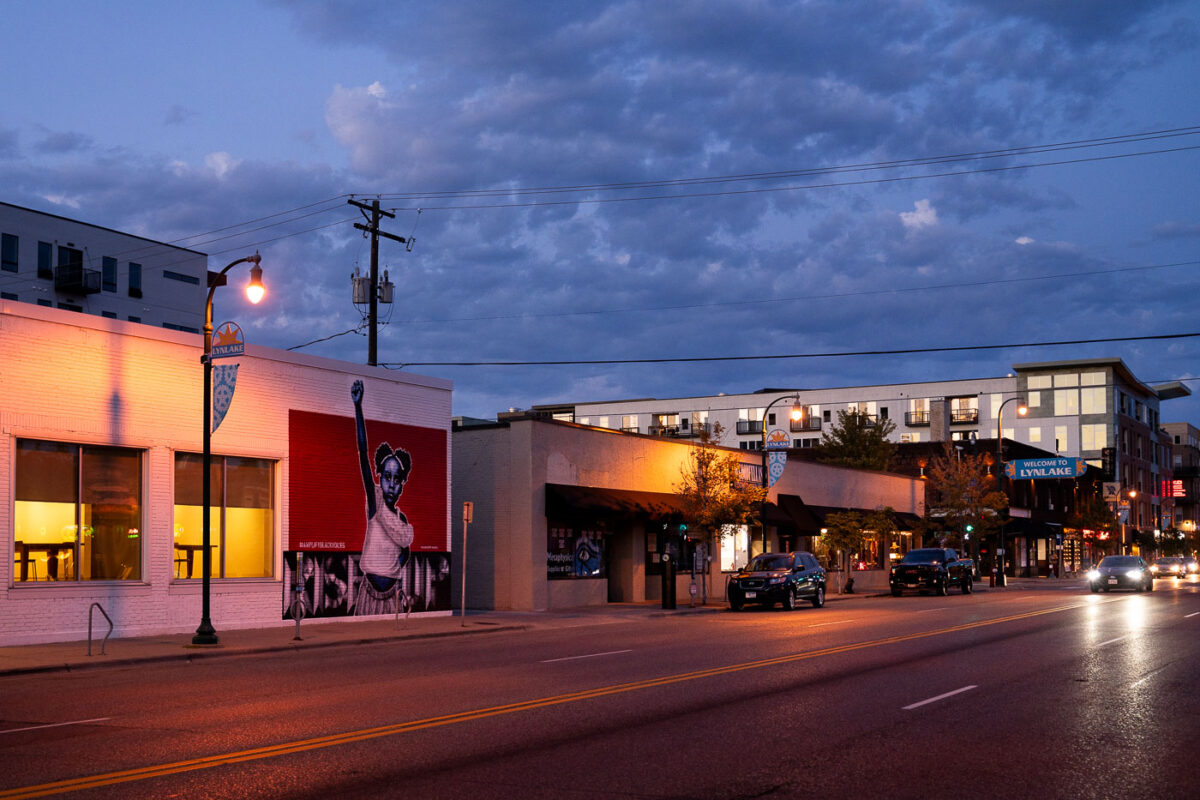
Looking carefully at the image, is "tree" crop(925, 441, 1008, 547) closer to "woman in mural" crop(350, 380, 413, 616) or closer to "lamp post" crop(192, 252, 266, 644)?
"woman in mural" crop(350, 380, 413, 616)

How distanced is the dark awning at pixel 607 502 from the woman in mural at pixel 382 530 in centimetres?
546

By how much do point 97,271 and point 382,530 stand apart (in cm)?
4709

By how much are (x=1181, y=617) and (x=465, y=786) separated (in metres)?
24.9

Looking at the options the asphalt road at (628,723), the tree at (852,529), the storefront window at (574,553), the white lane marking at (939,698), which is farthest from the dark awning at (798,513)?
the white lane marking at (939,698)

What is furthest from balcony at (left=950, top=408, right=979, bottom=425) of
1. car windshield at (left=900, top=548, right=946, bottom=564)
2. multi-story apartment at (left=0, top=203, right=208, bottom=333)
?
multi-story apartment at (left=0, top=203, right=208, bottom=333)

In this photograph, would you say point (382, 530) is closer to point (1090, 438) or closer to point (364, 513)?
point (364, 513)

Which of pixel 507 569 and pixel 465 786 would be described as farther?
pixel 507 569

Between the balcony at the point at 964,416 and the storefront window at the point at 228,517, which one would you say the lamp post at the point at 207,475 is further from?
the balcony at the point at 964,416

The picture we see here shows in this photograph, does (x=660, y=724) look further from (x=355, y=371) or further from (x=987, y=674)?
(x=355, y=371)

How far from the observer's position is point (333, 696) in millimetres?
13680

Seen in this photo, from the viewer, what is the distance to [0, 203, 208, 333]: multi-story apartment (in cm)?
6475

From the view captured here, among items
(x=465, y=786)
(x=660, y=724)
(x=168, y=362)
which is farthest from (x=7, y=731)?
(x=168, y=362)

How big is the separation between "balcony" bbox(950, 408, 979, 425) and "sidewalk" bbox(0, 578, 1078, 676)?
68768mm

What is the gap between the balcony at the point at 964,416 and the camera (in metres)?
97.2
